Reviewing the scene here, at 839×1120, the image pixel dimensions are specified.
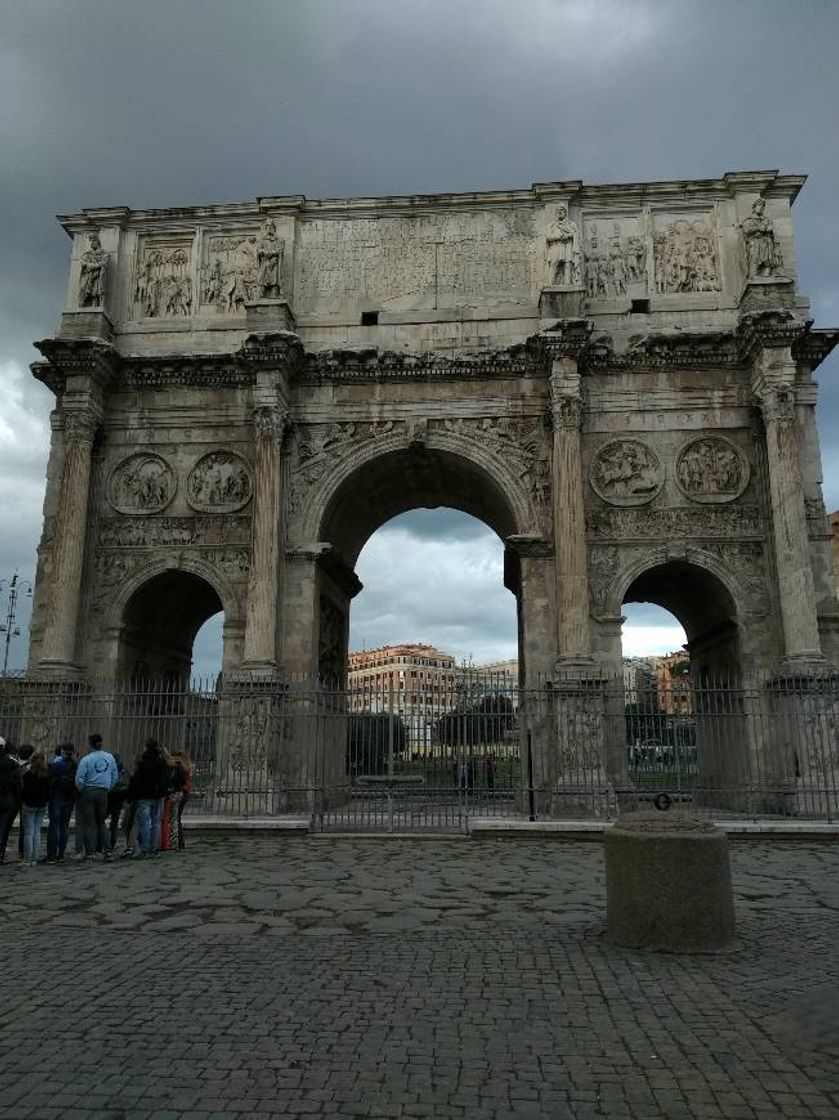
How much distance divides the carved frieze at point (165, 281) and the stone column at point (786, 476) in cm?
1225

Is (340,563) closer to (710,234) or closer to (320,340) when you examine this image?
(320,340)

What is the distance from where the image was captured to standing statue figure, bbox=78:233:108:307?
61.9 feet

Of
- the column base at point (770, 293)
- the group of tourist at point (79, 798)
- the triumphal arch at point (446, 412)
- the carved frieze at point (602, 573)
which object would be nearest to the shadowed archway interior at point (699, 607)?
the triumphal arch at point (446, 412)

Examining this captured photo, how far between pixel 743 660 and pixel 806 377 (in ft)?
19.9

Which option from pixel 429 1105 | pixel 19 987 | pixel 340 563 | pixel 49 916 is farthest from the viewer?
pixel 340 563

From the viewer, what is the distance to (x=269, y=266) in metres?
→ 18.5

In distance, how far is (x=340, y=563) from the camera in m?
19.4

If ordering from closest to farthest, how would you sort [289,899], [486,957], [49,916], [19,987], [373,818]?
[19,987]
[486,957]
[49,916]
[289,899]
[373,818]

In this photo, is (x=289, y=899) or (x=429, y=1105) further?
(x=289, y=899)

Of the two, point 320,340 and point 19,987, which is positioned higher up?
point 320,340

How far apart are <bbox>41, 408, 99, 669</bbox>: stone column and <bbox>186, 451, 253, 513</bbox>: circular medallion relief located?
217 cm

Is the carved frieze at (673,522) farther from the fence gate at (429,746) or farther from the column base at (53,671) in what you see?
the column base at (53,671)

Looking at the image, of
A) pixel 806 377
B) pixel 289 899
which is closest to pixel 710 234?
pixel 806 377

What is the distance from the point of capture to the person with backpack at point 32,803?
10734mm
